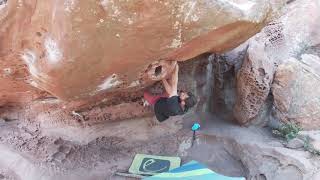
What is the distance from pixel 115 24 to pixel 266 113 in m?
1.90

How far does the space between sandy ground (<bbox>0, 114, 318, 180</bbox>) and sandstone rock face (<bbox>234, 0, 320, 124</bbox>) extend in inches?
10.1

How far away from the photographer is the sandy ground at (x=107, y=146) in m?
3.99

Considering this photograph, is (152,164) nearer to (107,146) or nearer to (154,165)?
(154,165)

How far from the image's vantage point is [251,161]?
153 inches

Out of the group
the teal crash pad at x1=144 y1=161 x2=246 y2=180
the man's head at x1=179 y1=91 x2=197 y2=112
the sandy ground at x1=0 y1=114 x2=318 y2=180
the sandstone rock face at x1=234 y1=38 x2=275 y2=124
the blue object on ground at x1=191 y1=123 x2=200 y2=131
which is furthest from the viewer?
the blue object on ground at x1=191 y1=123 x2=200 y2=131

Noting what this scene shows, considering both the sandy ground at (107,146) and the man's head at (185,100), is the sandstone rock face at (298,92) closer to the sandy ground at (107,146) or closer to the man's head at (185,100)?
the sandy ground at (107,146)

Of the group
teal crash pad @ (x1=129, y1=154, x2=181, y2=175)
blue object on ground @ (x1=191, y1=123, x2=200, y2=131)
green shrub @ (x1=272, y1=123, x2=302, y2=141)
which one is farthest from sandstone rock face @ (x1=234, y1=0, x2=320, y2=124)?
teal crash pad @ (x1=129, y1=154, x2=181, y2=175)

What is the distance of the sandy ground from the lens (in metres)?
3.99

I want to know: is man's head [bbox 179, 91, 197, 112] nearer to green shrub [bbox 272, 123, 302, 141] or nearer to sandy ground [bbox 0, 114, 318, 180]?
sandy ground [bbox 0, 114, 318, 180]

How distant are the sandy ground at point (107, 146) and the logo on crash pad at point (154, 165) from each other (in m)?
0.12

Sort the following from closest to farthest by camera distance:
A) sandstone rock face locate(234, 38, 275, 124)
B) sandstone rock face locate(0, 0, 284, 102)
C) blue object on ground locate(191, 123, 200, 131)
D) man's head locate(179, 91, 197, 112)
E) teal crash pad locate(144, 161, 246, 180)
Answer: sandstone rock face locate(0, 0, 284, 102)
teal crash pad locate(144, 161, 246, 180)
man's head locate(179, 91, 197, 112)
sandstone rock face locate(234, 38, 275, 124)
blue object on ground locate(191, 123, 200, 131)

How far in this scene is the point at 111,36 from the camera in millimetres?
2803

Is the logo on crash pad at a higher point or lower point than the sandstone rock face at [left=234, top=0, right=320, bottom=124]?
lower

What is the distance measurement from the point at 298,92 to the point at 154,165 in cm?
137
